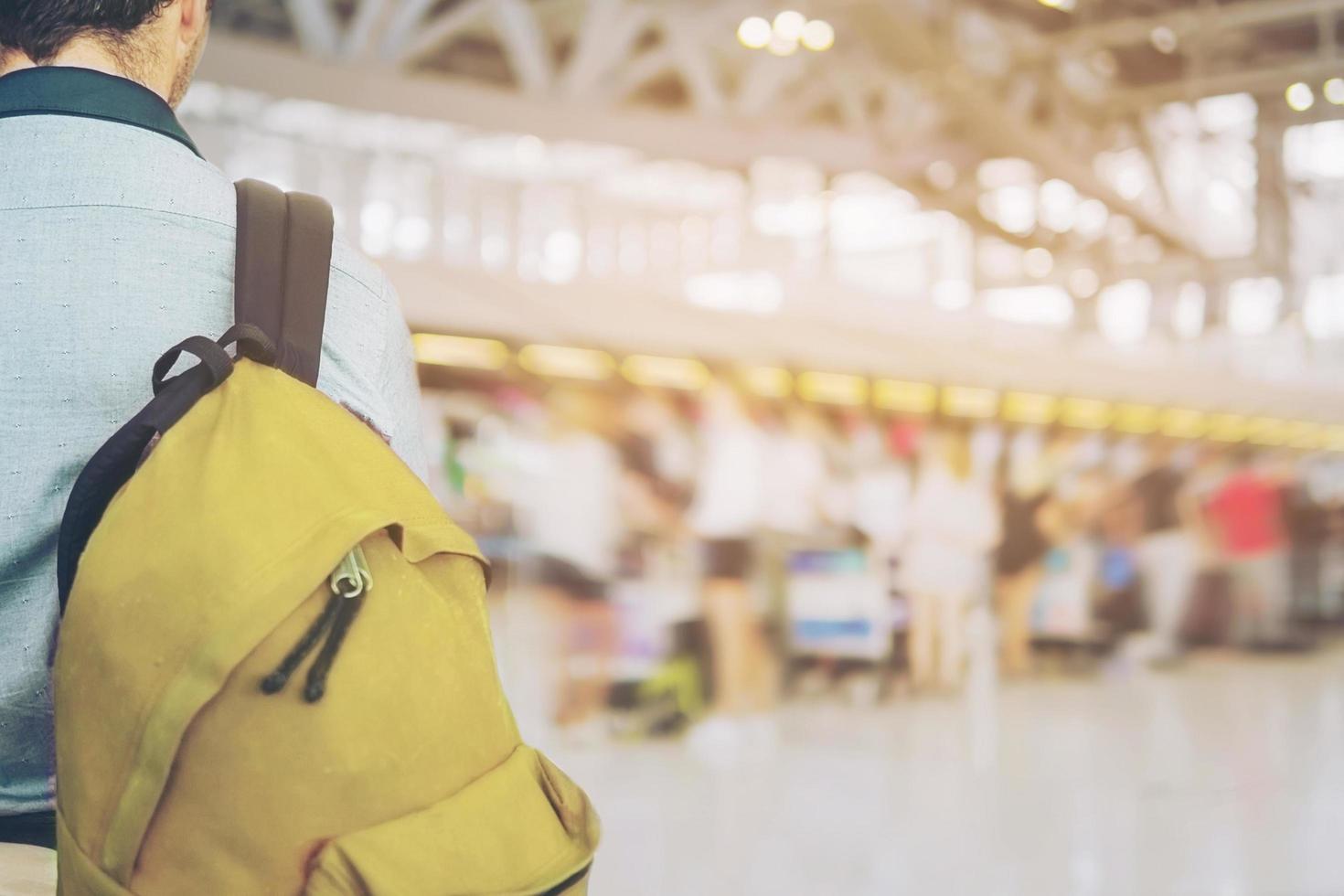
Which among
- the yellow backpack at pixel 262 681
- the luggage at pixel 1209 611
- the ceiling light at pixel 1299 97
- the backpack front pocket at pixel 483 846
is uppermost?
the ceiling light at pixel 1299 97

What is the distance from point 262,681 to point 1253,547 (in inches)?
534

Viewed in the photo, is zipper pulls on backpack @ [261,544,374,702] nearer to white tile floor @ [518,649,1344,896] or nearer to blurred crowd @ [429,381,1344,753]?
white tile floor @ [518,649,1344,896]

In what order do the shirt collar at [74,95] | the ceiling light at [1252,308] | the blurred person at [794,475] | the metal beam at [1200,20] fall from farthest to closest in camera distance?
the ceiling light at [1252,308], the metal beam at [1200,20], the blurred person at [794,475], the shirt collar at [74,95]

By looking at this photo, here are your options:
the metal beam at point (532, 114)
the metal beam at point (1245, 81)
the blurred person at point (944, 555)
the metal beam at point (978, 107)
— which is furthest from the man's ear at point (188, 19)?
the metal beam at point (1245, 81)

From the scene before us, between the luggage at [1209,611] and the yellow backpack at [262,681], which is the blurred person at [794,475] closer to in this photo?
the luggage at [1209,611]

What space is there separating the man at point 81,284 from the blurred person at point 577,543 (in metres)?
6.24

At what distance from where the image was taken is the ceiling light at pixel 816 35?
9984 mm

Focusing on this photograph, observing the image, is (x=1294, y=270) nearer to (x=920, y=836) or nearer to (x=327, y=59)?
(x=327, y=59)

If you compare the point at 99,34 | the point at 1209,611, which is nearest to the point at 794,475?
the point at 1209,611

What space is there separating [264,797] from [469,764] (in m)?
0.15

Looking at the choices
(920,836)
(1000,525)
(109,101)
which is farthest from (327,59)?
(109,101)

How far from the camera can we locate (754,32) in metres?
10.2

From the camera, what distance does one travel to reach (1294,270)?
14.6 meters

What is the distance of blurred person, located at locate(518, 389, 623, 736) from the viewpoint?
24.4 feet
